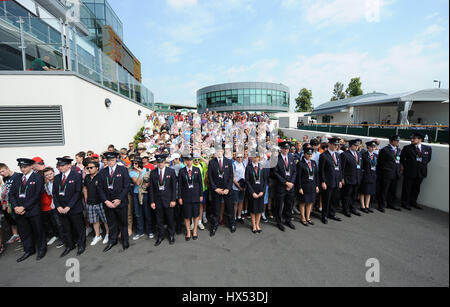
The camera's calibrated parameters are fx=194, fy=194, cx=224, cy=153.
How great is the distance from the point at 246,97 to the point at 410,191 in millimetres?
47429

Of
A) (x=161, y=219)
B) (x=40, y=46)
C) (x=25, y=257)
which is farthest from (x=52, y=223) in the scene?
(x=40, y=46)

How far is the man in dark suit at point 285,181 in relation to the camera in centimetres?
469

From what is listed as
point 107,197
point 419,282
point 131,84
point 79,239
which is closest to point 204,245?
point 107,197

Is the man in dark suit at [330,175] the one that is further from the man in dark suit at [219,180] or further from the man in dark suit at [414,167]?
the man in dark suit at [219,180]

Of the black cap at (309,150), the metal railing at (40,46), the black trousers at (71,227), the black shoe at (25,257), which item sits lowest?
the black shoe at (25,257)

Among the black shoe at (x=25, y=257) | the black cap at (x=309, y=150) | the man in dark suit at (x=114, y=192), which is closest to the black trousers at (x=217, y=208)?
the man in dark suit at (x=114, y=192)

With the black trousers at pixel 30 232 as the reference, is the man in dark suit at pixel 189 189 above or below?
above

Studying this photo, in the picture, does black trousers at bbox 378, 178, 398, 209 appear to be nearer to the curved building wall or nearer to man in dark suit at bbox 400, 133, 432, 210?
man in dark suit at bbox 400, 133, 432, 210

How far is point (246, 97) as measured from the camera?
50094 millimetres

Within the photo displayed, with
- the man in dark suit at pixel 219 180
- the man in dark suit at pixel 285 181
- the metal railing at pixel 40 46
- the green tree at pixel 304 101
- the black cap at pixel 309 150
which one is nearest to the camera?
the man in dark suit at pixel 219 180

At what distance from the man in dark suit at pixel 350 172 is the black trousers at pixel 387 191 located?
726 millimetres

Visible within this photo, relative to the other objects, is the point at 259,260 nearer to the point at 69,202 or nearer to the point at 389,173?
the point at 69,202

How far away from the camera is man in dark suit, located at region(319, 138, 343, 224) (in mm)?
4871

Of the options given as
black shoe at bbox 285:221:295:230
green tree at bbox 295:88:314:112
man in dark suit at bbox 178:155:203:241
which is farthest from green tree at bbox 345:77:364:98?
man in dark suit at bbox 178:155:203:241
